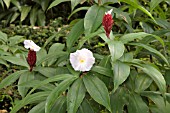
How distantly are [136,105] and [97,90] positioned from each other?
0.20 metres

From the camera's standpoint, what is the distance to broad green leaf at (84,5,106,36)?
1511 millimetres

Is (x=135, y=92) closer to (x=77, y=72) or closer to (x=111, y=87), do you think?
(x=111, y=87)

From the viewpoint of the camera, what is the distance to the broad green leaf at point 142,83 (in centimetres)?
150

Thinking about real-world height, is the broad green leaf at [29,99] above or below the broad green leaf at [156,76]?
below

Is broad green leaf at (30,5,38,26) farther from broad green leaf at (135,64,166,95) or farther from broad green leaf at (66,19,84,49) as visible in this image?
broad green leaf at (135,64,166,95)

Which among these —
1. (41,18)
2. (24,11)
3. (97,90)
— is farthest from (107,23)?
(24,11)

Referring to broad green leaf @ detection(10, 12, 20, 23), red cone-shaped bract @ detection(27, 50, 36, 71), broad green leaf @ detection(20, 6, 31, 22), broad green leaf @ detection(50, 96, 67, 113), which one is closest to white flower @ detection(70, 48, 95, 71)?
broad green leaf @ detection(50, 96, 67, 113)

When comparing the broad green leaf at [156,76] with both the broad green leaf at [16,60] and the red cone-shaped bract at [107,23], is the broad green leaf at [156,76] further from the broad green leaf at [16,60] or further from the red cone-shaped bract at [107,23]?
the broad green leaf at [16,60]

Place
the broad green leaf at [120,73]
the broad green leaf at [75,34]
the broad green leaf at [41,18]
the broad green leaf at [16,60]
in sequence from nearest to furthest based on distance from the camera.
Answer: the broad green leaf at [120,73], the broad green leaf at [75,34], the broad green leaf at [16,60], the broad green leaf at [41,18]

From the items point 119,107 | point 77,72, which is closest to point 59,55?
point 77,72

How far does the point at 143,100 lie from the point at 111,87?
5.5 inches

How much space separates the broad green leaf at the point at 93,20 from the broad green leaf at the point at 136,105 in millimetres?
305

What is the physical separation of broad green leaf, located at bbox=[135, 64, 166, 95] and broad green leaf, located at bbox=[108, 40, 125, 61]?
113 mm

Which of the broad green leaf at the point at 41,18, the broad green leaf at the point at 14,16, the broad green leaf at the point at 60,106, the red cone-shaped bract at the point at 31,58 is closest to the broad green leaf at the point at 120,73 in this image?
the broad green leaf at the point at 60,106
